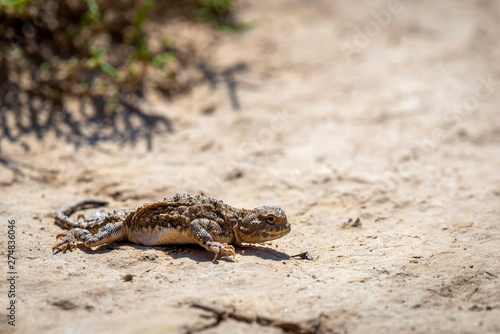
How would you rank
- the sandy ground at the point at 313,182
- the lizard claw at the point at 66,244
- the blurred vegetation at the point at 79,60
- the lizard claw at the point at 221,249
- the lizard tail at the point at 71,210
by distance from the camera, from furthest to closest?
the blurred vegetation at the point at 79,60 < the lizard tail at the point at 71,210 < the lizard claw at the point at 66,244 < the lizard claw at the point at 221,249 < the sandy ground at the point at 313,182

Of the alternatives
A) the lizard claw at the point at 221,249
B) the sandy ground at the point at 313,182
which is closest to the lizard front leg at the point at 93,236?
the sandy ground at the point at 313,182

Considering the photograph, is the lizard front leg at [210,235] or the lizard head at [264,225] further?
the lizard head at [264,225]

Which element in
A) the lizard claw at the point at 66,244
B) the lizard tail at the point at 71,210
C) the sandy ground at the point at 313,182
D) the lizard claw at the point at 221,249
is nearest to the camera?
the sandy ground at the point at 313,182

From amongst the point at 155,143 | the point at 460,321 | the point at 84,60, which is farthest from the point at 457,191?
the point at 84,60

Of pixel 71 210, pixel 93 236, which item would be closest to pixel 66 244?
pixel 93 236

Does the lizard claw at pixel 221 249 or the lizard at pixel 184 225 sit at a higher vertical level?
the lizard at pixel 184 225

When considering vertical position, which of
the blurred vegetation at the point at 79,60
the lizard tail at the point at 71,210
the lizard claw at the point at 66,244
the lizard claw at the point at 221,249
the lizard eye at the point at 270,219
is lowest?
the lizard claw at the point at 66,244

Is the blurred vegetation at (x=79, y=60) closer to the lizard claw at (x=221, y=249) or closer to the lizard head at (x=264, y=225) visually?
the lizard head at (x=264, y=225)

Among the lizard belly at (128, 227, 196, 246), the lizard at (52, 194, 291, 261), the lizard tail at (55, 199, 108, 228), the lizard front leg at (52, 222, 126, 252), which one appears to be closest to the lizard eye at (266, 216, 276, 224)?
the lizard at (52, 194, 291, 261)
